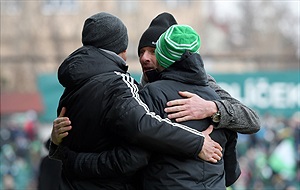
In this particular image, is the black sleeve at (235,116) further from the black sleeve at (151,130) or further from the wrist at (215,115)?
the black sleeve at (151,130)

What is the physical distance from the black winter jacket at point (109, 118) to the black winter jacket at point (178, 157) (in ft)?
0.20

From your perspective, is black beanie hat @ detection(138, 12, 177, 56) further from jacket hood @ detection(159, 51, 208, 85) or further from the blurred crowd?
the blurred crowd

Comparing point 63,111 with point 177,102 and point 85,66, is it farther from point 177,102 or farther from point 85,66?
point 177,102

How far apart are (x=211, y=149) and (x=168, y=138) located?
23cm

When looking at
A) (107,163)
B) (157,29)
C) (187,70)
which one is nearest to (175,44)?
(187,70)

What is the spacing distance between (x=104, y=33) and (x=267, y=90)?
13.9 metres

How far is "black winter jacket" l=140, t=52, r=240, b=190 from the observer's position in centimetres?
320

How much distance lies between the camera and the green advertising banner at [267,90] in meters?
16.9

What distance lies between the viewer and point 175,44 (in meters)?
3.29

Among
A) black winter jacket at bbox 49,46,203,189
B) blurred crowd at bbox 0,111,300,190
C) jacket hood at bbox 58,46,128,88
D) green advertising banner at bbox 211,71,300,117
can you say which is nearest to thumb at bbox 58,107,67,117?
black winter jacket at bbox 49,46,203,189

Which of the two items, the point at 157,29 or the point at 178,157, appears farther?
the point at 157,29

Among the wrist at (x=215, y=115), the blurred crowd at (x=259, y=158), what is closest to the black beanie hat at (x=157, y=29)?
the wrist at (x=215, y=115)

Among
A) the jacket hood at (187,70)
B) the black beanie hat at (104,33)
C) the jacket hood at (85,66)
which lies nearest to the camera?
the jacket hood at (187,70)

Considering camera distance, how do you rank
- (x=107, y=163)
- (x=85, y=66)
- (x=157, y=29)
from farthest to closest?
(x=157, y=29), (x=85, y=66), (x=107, y=163)
